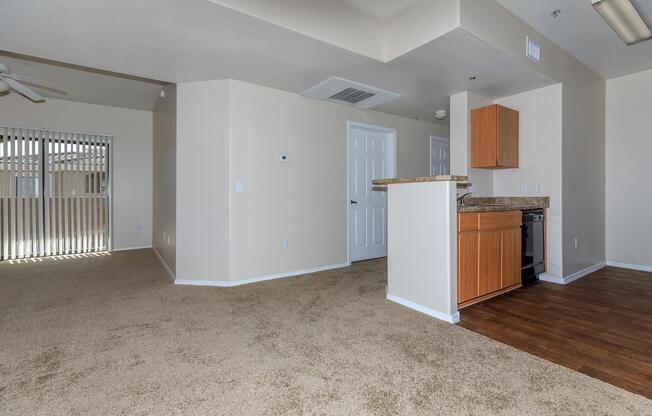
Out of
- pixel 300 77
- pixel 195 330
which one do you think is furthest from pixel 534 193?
pixel 195 330

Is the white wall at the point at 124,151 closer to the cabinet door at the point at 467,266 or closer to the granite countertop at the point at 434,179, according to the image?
the granite countertop at the point at 434,179

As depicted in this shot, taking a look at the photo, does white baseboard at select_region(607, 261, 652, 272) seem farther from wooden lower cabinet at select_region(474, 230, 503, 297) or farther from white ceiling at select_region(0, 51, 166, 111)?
white ceiling at select_region(0, 51, 166, 111)

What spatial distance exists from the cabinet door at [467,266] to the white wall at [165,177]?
10.5ft

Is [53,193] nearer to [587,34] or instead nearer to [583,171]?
[587,34]

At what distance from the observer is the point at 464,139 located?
4055 mm

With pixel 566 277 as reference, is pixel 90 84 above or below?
above

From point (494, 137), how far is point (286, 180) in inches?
102

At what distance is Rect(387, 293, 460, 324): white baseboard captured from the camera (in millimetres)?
2580

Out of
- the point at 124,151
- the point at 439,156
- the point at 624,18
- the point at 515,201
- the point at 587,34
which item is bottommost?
the point at 515,201

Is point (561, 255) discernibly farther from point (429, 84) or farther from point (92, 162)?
point (92, 162)

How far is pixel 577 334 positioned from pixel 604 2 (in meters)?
2.58

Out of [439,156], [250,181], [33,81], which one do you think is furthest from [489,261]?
[33,81]

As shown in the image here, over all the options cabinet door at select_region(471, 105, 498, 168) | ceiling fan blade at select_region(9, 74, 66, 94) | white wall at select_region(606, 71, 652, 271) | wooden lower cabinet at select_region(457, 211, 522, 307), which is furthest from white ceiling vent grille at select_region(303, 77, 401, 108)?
white wall at select_region(606, 71, 652, 271)

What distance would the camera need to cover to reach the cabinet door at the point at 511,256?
3201 mm
